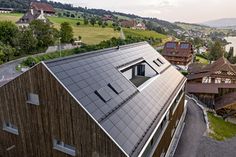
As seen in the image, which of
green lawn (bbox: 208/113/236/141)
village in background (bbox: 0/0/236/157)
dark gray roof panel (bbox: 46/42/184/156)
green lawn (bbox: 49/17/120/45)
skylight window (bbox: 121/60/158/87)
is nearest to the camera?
village in background (bbox: 0/0/236/157)

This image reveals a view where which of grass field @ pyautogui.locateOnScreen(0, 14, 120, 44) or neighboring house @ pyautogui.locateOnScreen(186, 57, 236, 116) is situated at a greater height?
grass field @ pyautogui.locateOnScreen(0, 14, 120, 44)

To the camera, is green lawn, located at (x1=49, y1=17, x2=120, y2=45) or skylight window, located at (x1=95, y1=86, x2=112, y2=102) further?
green lawn, located at (x1=49, y1=17, x2=120, y2=45)

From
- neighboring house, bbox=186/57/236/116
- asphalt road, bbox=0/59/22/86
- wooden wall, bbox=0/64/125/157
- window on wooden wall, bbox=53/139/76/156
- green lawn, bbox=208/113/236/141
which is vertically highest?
wooden wall, bbox=0/64/125/157

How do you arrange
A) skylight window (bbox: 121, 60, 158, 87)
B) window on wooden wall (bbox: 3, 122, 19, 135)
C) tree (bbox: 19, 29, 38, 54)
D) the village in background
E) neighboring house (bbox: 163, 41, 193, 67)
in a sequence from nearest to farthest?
the village in background
window on wooden wall (bbox: 3, 122, 19, 135)
skylight window (bbox: 121, 60, 158, 87)
tree (bbox: 19, 29, 38, 54)
neighboring house (bbox: 163, 41, 193, 67)

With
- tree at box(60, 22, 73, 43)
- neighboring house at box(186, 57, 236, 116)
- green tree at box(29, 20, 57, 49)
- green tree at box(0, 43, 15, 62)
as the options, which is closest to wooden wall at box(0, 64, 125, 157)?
neighboring house at box(186, 57, 236, 116)

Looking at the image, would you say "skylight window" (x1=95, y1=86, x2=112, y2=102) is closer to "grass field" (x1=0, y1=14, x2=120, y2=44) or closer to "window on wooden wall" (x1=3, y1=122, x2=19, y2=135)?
"window on wooden wall" (x1=3, y1=122, x2=19, y2=135)

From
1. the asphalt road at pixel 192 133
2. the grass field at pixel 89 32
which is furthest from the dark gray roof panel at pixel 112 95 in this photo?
the grass field at pixel 89 32

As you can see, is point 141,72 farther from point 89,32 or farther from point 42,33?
point 89,32
